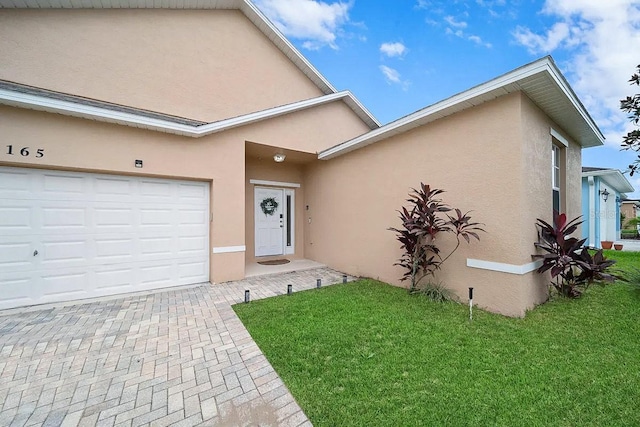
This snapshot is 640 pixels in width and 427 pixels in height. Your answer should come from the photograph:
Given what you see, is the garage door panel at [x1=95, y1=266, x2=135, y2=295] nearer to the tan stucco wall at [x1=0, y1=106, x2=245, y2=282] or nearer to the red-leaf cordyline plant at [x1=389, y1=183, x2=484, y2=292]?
the tan stucco wall at [x1=0, y1=106, x2=245, y2=282]

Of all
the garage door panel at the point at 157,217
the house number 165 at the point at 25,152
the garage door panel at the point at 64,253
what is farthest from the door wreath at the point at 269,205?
the house number 165 at the point at 25,152

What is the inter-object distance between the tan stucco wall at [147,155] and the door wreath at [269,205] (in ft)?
7.55

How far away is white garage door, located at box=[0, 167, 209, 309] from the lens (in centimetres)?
436

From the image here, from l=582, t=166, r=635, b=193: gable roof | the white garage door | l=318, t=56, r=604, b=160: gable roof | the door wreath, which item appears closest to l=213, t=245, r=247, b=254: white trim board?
the white garage door

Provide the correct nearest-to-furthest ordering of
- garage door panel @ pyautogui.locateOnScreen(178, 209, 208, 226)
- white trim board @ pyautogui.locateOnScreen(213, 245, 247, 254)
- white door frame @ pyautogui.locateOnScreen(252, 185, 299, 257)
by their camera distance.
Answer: garage door panel @ pyautogui.locateOnScreen(178, 209, 208, 226)
white trim board @ pyautogui.locateOnScreen(213, 245, 247, 254)
white door frame @ pyautogui.locateOnScreen(252, 185, 299, 257)

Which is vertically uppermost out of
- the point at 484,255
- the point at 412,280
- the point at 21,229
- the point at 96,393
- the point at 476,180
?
the point at 476,180

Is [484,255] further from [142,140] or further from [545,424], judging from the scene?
[142,140]

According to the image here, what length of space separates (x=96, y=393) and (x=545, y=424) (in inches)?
154

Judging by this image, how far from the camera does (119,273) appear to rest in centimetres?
512

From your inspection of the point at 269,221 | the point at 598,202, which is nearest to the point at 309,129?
the point at 269,221

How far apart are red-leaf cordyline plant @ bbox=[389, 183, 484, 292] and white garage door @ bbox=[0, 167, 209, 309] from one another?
475 centimetres

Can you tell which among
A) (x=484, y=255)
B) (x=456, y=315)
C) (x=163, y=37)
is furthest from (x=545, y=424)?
(x=163, y=37)

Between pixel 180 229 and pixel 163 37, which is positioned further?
pixel 163 37

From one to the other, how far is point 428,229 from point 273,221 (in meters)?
5.58
